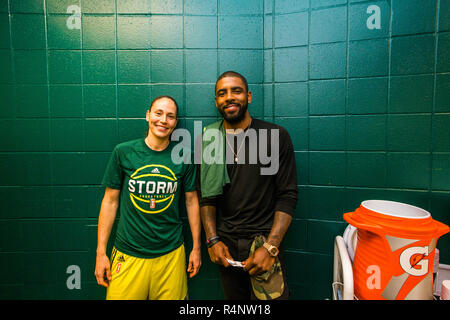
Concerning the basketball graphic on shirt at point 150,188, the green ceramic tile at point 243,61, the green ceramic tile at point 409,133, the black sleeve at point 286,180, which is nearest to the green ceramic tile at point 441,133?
the green ceramic tile at point 409,133

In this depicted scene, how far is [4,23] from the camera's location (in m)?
1.78

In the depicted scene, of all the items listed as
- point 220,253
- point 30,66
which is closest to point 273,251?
point 220,253

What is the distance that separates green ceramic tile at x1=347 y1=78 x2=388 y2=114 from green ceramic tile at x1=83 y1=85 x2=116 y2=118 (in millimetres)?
1950

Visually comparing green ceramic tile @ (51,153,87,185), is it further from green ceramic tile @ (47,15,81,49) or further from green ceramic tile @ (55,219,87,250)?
green ceramic tile @ (47,15,81,49)

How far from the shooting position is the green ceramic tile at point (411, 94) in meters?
1.55

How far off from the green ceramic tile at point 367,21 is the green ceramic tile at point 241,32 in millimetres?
692

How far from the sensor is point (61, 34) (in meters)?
1.78

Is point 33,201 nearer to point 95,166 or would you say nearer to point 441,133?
point 95,166

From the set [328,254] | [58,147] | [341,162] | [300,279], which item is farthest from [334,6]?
[58,147]

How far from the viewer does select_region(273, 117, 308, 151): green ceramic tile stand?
1.74 metres

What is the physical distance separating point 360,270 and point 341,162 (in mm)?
816

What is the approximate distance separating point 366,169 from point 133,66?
2091 millimetres

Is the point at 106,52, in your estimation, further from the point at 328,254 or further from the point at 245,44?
the point at 328,254

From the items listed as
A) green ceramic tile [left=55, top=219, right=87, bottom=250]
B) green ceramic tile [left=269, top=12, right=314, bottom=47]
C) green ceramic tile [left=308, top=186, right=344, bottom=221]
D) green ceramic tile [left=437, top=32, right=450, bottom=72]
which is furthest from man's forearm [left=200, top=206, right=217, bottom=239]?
A: green ceramic tile [left=437, top=32, right=450, bottom=72]
